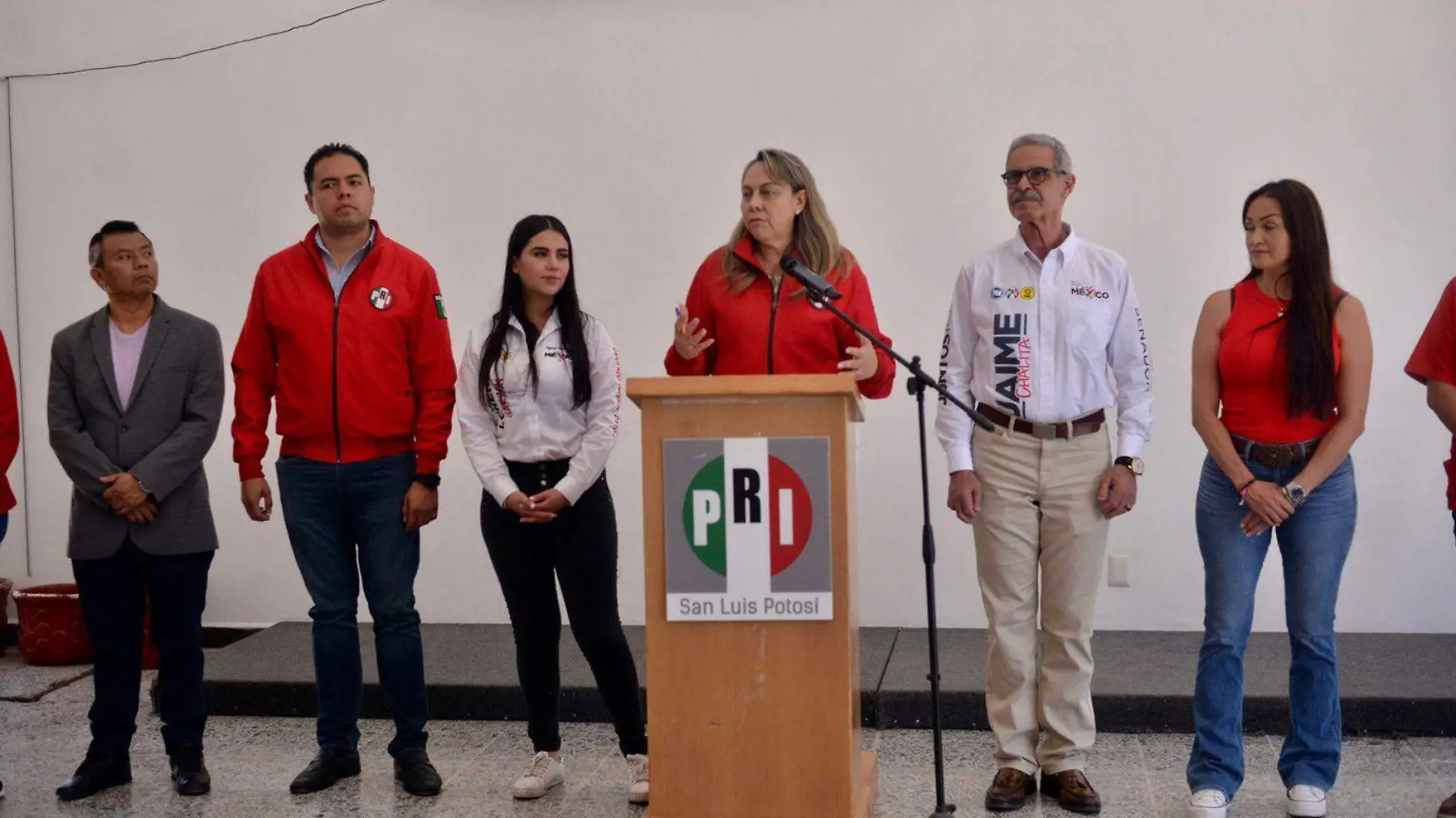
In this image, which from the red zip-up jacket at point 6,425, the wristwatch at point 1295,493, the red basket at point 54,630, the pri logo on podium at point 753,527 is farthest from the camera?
the red basket at point 54,630

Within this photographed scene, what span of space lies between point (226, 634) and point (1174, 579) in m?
3.82

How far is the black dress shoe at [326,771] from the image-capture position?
361cm

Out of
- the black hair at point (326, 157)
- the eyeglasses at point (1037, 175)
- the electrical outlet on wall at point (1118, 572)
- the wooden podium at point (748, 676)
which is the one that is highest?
the black hair at point (326, 157)

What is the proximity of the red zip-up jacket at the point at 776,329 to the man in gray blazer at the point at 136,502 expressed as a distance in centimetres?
142

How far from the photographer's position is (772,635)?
106 inches

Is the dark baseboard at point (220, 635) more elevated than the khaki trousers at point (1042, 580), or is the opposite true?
the khaki trousers at point (1042, 580)

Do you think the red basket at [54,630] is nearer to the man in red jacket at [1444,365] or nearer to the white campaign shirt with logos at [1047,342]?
the white campaign shirt with logos at [1047,342]

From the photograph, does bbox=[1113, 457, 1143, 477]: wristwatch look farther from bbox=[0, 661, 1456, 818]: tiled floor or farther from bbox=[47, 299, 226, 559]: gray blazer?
bbox=[47, 299, 226, 559]: gray blazer

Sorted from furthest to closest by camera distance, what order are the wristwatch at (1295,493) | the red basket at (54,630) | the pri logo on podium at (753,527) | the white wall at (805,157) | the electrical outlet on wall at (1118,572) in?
the red basket at (54,630), the electrical outlet on wall at (1118,572), the white wall at (805,157), the wristwatch at (1295,493), the pri logo on podium at (753,527)

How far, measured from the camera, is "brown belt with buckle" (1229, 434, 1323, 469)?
3135mm

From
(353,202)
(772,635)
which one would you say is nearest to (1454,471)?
(772,635)

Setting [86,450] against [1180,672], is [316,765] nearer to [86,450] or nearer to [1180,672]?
[86,450]

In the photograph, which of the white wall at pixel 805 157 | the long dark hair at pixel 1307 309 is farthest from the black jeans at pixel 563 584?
the white wall at pixel 805 157

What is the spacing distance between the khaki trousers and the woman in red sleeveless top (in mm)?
276
